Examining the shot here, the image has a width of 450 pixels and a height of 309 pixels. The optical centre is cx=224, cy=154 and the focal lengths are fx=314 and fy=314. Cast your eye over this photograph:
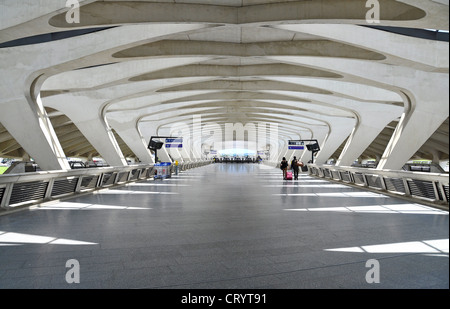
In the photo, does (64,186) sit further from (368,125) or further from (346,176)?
(368,125)

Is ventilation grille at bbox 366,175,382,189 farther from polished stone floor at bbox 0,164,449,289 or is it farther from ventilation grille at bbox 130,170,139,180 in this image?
ventilation grille at bbox 130,170,139,180

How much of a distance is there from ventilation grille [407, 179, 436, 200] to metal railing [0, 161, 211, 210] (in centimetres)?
1085

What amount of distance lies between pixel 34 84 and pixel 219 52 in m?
8.08

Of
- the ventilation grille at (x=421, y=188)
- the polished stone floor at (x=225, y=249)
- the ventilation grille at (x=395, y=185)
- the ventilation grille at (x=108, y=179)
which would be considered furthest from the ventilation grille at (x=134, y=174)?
the ventilation grille at (x=421, y=188)

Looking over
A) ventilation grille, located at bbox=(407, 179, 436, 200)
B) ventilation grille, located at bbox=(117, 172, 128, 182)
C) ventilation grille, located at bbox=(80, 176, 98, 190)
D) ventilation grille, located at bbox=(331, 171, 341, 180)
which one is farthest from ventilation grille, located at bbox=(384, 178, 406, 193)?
ventilation grille, located at bbox=(117, 172, 128, 182)

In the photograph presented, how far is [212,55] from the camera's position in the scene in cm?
1336

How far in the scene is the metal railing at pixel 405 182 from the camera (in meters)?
7.84

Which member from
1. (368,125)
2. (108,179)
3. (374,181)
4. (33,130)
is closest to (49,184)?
(33,130)

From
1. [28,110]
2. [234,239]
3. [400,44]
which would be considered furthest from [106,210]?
[400,44]

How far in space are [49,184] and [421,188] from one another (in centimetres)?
1119

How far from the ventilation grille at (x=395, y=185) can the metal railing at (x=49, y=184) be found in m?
11.2

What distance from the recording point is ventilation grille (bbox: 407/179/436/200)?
864 centimetres

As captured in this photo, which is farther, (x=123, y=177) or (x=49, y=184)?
(x=123, y=177)

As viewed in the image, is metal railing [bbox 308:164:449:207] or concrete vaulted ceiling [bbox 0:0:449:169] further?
concrete vaulted ceiling [bbox 0:0:449:169]
